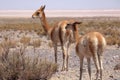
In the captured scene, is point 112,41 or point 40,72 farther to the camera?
point 112,41

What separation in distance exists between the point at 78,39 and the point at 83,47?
0.98 m

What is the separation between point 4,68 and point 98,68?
2.72 meters

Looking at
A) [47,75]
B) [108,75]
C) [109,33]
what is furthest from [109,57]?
[109,33]

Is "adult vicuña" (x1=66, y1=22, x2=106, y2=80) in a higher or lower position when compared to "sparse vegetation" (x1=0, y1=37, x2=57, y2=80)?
higher

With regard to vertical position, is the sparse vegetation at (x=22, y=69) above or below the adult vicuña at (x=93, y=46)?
below

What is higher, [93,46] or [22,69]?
[93,46]

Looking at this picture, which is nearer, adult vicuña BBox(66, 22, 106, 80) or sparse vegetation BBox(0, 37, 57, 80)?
adult vicuña BBox(66, 22, 106, 80)

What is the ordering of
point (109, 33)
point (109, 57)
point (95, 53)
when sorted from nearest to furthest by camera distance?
point (95, 53), point (109, 57), point (109, 33)

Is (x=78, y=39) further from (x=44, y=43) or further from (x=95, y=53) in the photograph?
(x=44, y=43)

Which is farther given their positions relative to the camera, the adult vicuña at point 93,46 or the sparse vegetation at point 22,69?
the sparse vegetation at point 22,69

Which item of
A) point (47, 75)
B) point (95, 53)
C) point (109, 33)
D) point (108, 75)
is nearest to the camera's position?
point (95, 53)

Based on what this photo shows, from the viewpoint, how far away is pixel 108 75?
37.4 ft

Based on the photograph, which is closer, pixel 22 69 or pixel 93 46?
pixel 93 46

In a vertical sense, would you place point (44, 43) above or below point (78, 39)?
below
